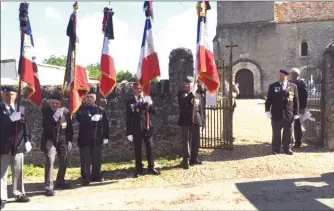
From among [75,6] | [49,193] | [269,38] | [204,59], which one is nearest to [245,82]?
[269,38]

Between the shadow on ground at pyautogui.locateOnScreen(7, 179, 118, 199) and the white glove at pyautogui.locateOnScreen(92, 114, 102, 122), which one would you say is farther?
the white glove at pyautogui.locateOnScreen(92, 114, 102, 122)

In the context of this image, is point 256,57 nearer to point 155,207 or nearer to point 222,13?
point 222,13

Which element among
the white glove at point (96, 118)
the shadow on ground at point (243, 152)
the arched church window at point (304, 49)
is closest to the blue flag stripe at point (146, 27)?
the white glove at point (96, 118)

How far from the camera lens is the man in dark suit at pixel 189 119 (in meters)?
8.09

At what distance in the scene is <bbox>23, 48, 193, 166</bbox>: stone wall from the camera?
9158 mm

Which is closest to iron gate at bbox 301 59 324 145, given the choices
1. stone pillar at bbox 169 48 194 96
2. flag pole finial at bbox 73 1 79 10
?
stone pillar at bbox 169 48 194 96

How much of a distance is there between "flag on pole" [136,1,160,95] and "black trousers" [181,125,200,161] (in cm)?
→ 115

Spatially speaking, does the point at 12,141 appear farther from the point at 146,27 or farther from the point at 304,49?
the point at 304,49

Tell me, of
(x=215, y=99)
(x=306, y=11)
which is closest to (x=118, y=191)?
(x=215, y=99)

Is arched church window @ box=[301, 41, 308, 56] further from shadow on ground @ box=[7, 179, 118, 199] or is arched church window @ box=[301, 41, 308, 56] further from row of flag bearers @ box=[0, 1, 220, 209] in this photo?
shadow on ground @ box=[7, 179, 118, 199]

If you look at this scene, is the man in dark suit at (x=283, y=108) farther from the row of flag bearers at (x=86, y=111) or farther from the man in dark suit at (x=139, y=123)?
the man in dark suit at (x=139, y=123)

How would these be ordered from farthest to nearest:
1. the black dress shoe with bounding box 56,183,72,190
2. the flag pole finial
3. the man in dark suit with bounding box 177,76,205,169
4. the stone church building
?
the stone church building, the man in dark suit with bounding box 177,76,205,169, the flag pole finial, the black dress shoe with bounding box 56,183,72,190

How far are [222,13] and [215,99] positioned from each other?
84.6ft

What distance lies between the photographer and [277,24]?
108 feet
